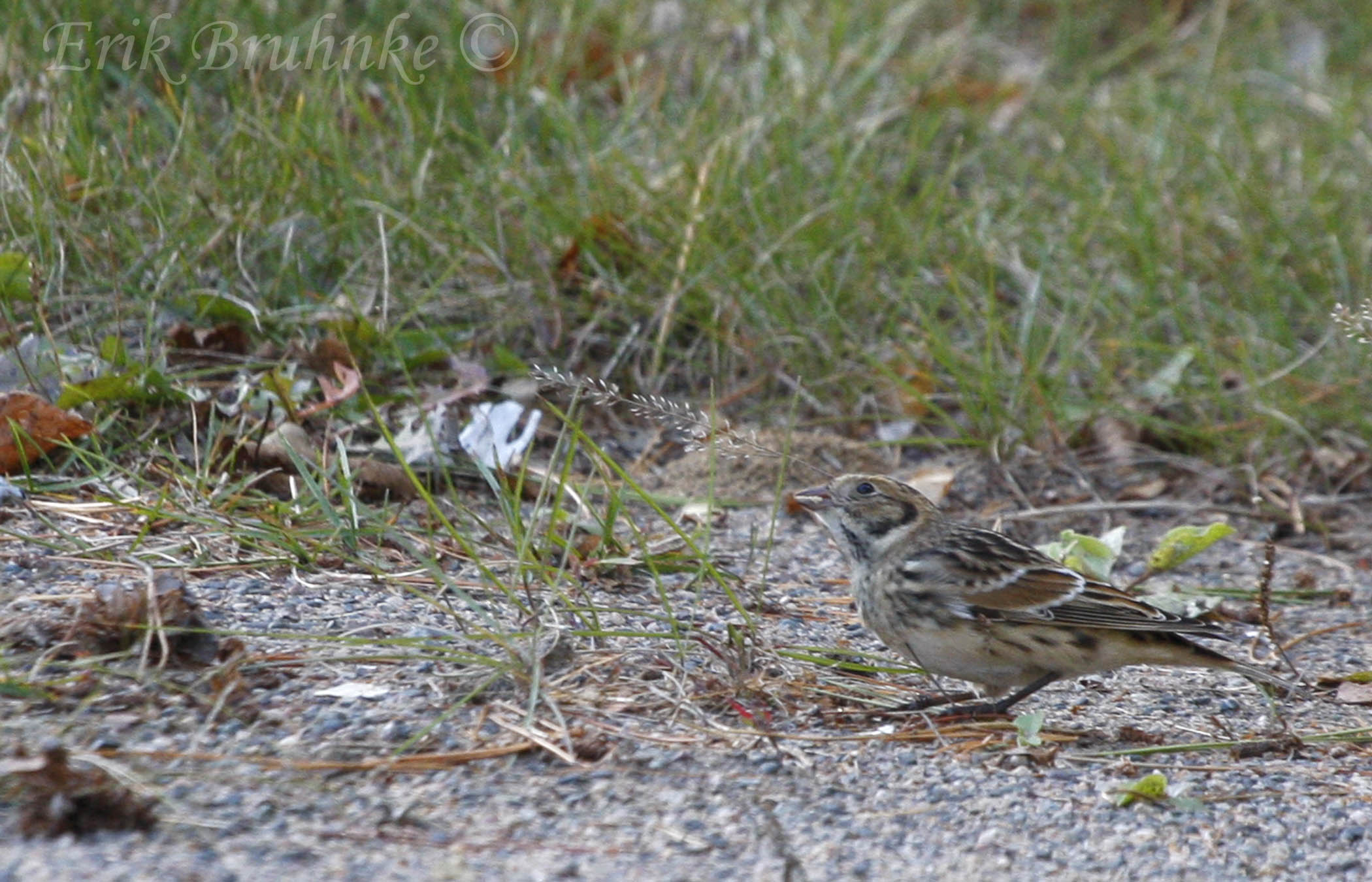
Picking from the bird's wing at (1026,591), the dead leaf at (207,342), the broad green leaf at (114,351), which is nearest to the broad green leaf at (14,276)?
the broad green leaf at (114,351)

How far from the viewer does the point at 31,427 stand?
4.48 metres

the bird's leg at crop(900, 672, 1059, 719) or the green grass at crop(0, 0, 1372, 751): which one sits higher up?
the green grass at crop(0, 0, 1372, 751)

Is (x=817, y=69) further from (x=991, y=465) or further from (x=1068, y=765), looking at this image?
(x=1068, y=765)

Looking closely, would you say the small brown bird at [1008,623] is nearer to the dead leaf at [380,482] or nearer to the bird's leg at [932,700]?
the bird's leg at [932,700]

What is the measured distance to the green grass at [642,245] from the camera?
512cm

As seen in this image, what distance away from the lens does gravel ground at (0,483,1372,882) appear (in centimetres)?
283

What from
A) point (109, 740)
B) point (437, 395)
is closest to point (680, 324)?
point (437, 395)

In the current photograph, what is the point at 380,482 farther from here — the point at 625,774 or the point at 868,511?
the point at 625,774

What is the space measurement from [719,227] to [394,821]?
3633mm

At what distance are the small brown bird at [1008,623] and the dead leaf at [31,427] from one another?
7.15 ft

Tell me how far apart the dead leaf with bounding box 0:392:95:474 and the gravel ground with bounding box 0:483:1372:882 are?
392 millimetres

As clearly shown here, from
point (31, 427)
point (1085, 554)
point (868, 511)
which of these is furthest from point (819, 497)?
point (31, 427)

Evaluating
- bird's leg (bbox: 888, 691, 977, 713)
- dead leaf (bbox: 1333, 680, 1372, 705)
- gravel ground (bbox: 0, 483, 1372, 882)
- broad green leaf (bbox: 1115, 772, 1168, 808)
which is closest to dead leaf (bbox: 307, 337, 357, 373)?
gravel ground (bbox: 0, 483, 1372, 882)

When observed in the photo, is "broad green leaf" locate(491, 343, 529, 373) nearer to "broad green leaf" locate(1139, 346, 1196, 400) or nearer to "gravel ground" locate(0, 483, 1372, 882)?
"gravel ground" locate(0, 483, 1372, 882)
